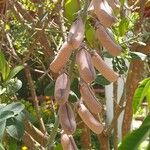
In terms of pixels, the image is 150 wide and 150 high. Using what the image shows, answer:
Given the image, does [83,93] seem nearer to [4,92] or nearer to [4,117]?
[4,117]

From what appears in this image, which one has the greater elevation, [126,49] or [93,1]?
[93,1]

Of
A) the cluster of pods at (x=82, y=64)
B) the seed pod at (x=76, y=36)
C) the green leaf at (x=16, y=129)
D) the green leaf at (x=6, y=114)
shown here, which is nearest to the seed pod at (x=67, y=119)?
the cluster of pods at (x=82, y=64)

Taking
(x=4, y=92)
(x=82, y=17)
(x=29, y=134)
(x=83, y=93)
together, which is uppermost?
(x=82, y=17)

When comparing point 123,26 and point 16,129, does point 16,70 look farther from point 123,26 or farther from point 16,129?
point 123,26

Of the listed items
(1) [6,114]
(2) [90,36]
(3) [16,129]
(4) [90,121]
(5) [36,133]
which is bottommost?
(5) [36,133]

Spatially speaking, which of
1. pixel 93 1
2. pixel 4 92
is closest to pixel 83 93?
pixel 93 1

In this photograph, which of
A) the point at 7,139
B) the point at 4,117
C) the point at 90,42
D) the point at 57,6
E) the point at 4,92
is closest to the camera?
the point at 90,42

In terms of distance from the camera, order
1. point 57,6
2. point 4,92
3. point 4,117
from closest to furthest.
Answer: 1. point 4,117
2. point 4,92
3. point 57,6

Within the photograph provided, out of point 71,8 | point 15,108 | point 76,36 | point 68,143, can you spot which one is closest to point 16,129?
point 15,108
